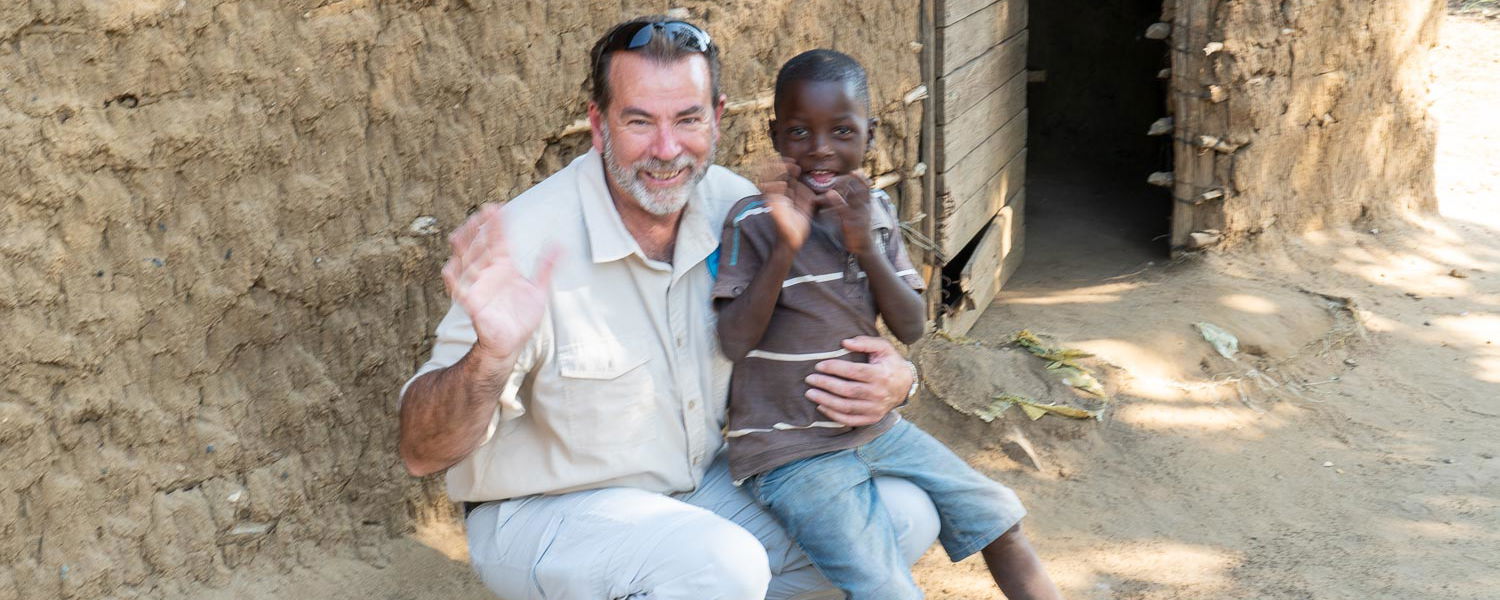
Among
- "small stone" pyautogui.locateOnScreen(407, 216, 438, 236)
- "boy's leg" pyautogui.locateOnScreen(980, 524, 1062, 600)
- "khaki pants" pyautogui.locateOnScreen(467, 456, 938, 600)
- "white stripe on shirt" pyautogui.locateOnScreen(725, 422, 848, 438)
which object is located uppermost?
"small stone" pyautogui.locateOnScreen(407, 216, 438, 236)

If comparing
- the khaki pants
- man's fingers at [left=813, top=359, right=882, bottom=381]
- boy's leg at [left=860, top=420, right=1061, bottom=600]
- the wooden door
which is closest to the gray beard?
man's fingers at [left=813, top=359, right=882, bottom=381]

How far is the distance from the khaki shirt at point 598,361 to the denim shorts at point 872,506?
0.22 metres

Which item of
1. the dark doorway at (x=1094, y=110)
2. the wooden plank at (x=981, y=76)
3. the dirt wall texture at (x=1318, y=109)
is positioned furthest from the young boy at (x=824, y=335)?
the dark doorway at (x=1094, y=110)

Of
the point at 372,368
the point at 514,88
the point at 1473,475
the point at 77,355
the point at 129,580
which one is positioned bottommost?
the point at 1473,475

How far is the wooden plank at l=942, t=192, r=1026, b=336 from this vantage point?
4.89 meters

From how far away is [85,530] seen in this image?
2393 mm

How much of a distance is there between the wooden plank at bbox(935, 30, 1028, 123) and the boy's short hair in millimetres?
1877

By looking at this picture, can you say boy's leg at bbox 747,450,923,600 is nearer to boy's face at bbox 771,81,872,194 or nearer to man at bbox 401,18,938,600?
man at bbox 401,18,938,600

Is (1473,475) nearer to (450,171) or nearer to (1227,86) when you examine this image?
(1227,86)

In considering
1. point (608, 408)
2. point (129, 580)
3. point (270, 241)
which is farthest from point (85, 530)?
point (608, 408)

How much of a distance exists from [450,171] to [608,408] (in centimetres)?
76

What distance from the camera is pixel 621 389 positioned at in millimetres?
2451

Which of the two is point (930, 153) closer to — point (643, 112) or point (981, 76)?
point (981, 76)

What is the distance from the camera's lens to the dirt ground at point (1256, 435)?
3.40m
